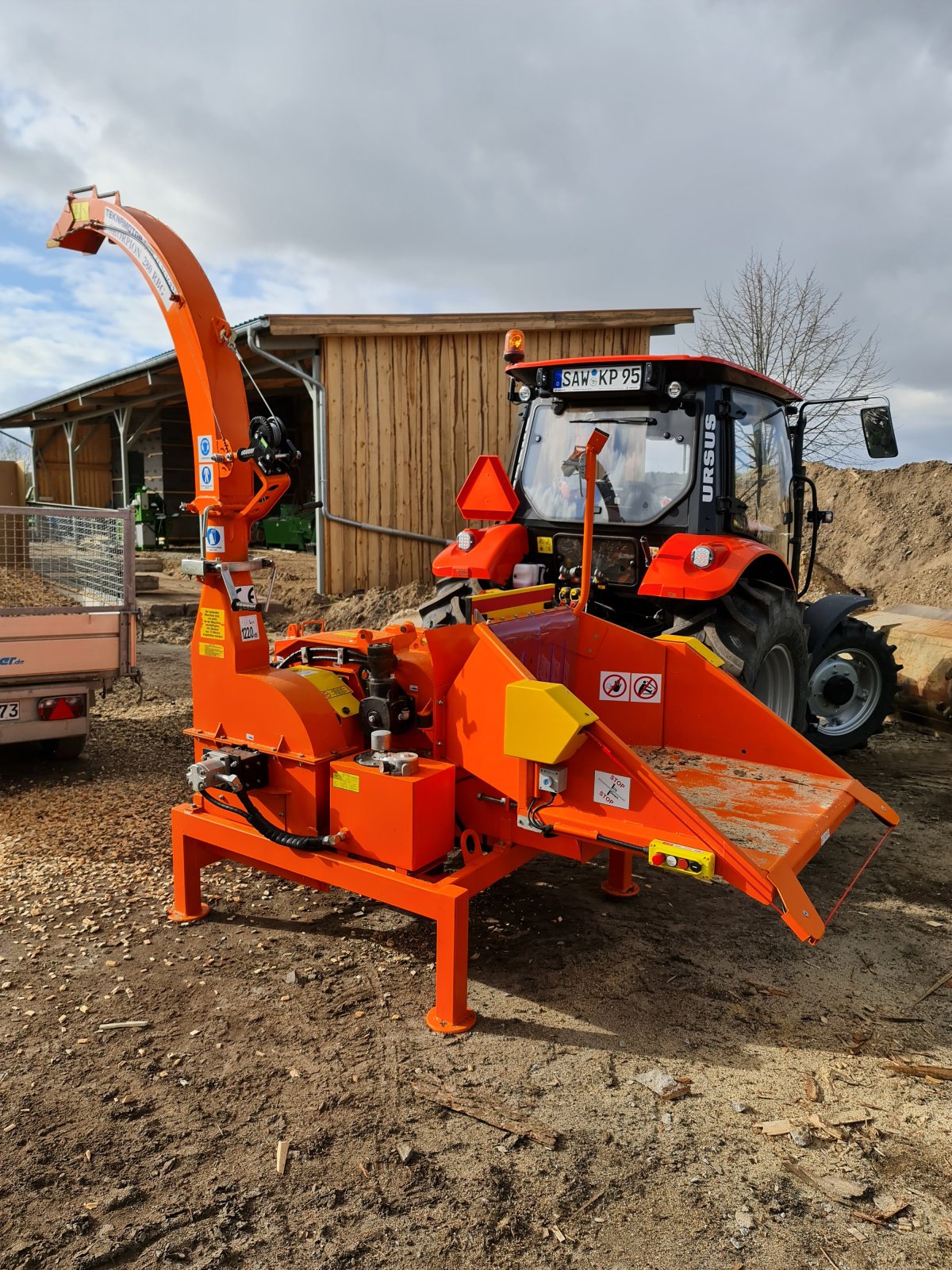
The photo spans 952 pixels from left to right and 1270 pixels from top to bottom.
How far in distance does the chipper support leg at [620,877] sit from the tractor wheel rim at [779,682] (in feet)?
5.03

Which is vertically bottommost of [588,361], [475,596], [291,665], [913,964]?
[913,964]

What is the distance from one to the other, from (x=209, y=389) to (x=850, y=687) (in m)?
4.93

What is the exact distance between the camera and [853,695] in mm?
6359

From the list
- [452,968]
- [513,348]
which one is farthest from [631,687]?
[513,348]

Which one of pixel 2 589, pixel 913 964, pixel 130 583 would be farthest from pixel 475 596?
pixel 2 589

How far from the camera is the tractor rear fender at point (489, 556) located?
5.04 meters

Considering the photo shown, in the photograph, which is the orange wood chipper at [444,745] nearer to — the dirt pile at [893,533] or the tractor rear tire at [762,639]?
Result: the tractor rear tire at [762,639]

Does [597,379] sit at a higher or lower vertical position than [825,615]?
higher

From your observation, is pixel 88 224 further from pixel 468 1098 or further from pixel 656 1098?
pixel 656 1098

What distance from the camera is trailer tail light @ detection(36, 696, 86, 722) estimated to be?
519 centimetres

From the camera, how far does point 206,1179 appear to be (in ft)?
7.16

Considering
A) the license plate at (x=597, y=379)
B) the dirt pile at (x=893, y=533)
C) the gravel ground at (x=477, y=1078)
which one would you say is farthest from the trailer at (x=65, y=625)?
the dirt pile at (x=893, y=533)

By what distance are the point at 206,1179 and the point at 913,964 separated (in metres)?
2.60

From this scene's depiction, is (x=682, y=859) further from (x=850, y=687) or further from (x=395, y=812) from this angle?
(x=850, y=687)
